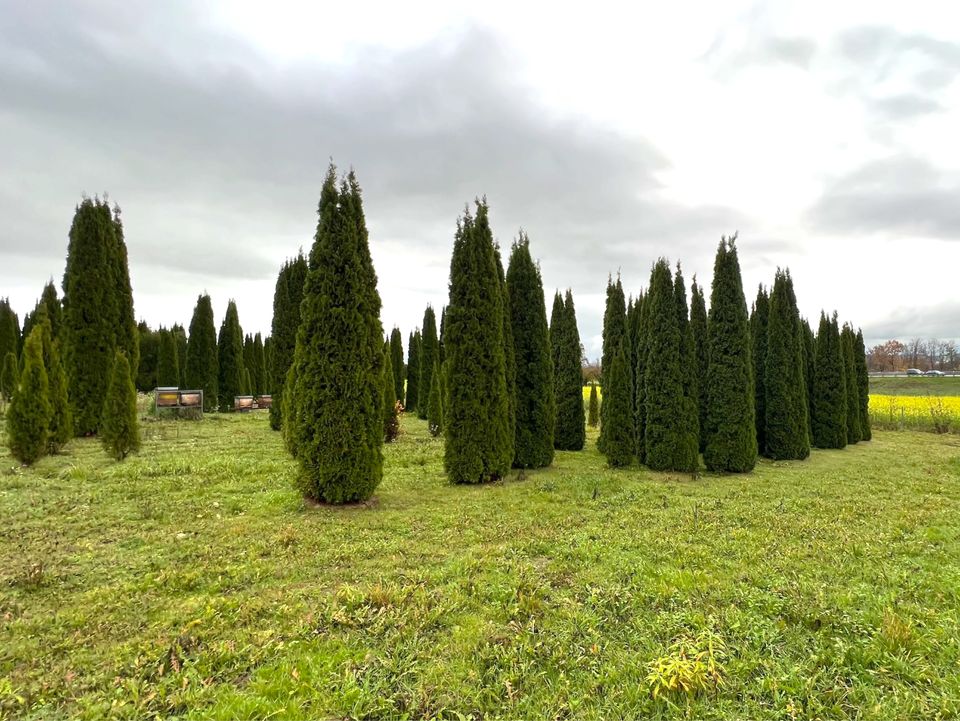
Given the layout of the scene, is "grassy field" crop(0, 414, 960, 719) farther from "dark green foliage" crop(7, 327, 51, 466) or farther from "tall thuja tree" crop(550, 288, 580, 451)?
"tall thuja tree" crop(550, 288, 580, 451)

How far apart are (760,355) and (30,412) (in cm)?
1975

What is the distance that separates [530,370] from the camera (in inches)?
480

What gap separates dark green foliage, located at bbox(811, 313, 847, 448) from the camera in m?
17.8

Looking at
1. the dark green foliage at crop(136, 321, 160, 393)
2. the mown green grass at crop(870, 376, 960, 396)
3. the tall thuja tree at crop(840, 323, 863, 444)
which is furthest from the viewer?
the mown green grass at crop(870, 376, 960, 396)

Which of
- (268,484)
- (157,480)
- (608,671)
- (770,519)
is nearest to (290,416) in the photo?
(268,484)

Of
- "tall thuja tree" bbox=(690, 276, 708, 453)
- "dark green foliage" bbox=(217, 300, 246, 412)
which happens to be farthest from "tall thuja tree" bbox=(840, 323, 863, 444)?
"dark green foliage" bbox=(217, 300, 246, 412)

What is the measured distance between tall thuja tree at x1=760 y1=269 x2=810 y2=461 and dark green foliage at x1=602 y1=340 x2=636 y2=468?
5.74 meters

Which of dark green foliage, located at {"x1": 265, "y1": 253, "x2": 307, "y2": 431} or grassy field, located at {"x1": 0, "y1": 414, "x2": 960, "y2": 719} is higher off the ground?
dark green foliage, located at {"x1": 265, "y1": 253, "x2": 307, "y2": 431}

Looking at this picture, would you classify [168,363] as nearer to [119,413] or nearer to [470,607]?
[119,413]

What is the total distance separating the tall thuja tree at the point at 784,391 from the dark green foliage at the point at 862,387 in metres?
7.83

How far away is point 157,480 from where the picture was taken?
9070mm

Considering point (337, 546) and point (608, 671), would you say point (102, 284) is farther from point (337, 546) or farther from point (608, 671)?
point (608, 671)

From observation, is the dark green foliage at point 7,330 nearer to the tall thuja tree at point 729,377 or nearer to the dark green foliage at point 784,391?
the tall thuja tree at point 729,377

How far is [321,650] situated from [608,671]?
2.09m
